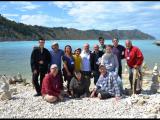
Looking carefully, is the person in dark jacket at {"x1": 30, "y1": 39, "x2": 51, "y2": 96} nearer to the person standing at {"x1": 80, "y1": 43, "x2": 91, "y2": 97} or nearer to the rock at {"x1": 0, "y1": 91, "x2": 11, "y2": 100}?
the rock at {"x1": 0, "y1": 91, "x2": 11, "y2": 100}

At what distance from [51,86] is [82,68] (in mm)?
1514

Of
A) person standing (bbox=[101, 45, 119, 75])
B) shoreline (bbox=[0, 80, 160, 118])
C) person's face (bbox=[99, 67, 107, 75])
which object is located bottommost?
shoreline (bbox=[0, 80, 160, 118])

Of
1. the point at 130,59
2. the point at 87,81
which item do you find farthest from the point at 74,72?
the point at 130,59

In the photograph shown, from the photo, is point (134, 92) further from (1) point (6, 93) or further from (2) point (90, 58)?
(1) point (6, 93)

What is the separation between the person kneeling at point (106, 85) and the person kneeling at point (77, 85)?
0.58m

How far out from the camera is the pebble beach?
1068 cm

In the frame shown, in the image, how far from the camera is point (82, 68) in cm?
1340

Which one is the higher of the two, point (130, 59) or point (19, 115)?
point (130, 59)

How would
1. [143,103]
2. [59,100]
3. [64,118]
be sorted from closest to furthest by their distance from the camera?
[64,118] → [143,103] → [59,100]

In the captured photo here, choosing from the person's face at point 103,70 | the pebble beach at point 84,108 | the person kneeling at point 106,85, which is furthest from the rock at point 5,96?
the person's face at point 103,70

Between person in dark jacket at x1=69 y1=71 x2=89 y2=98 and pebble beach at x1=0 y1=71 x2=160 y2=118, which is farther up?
person in dark jacket at x1=69 y1=71 x2=89 y2=98

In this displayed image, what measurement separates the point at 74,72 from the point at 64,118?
3187mm

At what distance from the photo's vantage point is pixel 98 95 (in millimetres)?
12836

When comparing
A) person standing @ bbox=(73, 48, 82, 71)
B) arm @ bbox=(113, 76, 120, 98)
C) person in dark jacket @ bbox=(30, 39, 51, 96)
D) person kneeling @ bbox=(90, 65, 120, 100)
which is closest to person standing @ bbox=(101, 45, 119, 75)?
person kneeling @ bbox=(90, 65, 120, 100)
